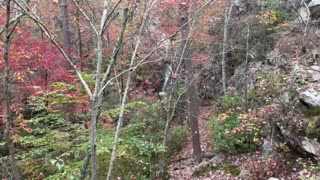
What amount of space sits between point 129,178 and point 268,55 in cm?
782

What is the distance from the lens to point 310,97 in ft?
22.3

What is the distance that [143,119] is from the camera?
1027cm

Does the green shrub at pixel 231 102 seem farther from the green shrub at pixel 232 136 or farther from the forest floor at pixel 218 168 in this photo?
the forest floor at pixel 218 168

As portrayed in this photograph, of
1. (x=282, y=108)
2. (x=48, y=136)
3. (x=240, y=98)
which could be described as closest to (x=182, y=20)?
(x=240, y=98)

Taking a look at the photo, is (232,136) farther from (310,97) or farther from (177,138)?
(310,97)

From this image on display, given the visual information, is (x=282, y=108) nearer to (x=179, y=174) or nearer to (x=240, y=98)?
(x=240, y=98)

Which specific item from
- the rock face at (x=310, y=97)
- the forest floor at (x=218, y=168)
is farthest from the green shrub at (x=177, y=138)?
the rock face at (x=310, y=97)

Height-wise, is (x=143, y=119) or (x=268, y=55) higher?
(x=268, y=55)

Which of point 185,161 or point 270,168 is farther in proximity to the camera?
point 185,161

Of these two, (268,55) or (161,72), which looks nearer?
(268,55)

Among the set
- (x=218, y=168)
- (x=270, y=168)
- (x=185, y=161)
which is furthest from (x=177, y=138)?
(x=270, y=168)

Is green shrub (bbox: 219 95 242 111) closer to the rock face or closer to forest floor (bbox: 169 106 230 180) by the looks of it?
forest floor (bbox: 169 106 230 180)

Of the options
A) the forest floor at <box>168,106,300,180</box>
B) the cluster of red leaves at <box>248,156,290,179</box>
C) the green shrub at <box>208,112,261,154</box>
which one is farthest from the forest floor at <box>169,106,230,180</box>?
the cluster of red leaves at <box>248,156,290,179</box>

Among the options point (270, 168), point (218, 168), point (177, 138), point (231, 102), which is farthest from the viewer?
point (177, 138)
